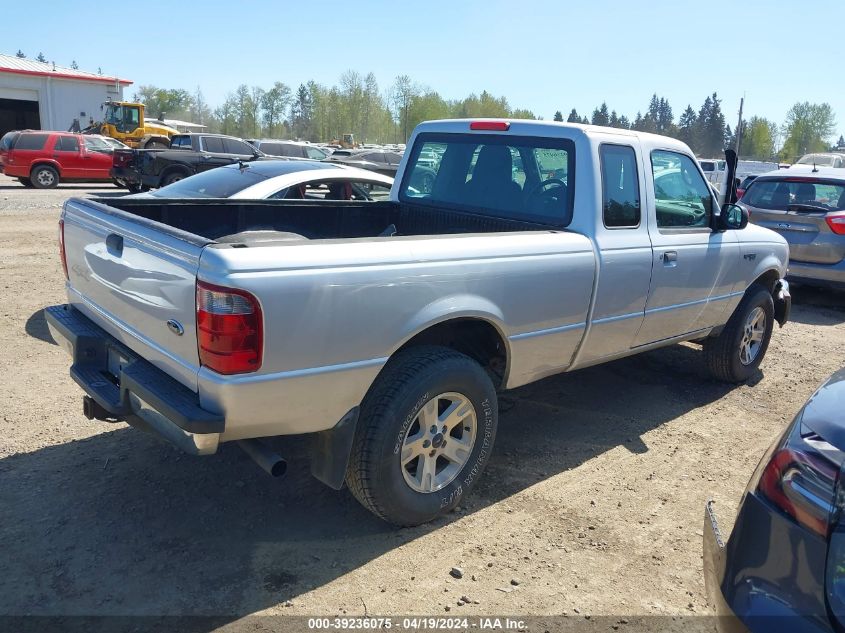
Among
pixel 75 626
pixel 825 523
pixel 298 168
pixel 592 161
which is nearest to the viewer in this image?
pixel 825 523

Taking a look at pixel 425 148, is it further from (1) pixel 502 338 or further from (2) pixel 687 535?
(2) pixel 687 535

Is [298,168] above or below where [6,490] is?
above

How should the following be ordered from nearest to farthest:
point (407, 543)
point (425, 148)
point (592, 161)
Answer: point (407, 543) → point (592, 161) → point (425, 148)

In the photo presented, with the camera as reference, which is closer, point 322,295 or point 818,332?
point 322,295

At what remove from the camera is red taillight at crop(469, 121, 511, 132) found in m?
4.74

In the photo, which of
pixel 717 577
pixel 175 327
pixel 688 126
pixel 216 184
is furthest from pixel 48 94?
pixel 688 126

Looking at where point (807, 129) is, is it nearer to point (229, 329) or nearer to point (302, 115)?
point (302, 115)

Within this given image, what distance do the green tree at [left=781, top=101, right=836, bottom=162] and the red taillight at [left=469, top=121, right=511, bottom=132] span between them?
95.8 metres

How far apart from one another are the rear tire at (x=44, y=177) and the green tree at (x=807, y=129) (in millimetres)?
88094

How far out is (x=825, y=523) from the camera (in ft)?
6.18

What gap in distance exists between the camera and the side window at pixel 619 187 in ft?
14.0

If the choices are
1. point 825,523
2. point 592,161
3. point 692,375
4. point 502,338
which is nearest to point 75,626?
point 502,338

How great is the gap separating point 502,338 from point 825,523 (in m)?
1.98

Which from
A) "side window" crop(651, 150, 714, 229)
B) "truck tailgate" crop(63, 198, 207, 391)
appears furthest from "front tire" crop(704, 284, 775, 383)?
"truck tailgate" crop(63, 198, 207, 391)
